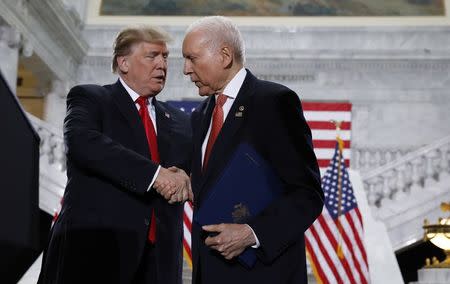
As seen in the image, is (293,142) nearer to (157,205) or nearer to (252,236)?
(252,236)

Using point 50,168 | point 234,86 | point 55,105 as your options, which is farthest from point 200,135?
point 55,105

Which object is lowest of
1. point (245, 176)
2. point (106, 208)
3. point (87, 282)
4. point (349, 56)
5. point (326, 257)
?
point (326, 257)

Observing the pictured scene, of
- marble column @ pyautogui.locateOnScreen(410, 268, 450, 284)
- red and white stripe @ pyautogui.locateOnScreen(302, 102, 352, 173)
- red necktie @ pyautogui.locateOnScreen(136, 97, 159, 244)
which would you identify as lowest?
marble column @ pyautogui.locateOnScreen(410, 268, 450, 284)

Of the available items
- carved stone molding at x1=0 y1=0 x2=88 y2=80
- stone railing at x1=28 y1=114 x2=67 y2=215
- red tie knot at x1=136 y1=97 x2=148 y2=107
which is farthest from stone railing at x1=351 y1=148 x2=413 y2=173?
red tie knot at x1=136 y1=97 x2=148 y2=107

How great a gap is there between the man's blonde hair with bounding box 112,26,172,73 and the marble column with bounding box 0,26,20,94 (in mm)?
11690

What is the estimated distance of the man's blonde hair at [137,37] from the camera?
3.74 meters

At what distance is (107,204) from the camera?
11.6ft

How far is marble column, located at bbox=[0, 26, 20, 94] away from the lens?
1510 cm

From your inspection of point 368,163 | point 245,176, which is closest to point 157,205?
point 245,176

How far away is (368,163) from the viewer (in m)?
18.0

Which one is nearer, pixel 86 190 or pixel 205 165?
pixel 205 165

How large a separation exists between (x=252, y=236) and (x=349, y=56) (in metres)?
15.8

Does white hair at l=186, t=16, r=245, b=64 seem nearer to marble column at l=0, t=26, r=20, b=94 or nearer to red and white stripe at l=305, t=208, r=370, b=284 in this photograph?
red and white stripe at l=305, t=208, r=370, b=284

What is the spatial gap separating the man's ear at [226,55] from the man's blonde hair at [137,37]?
59cm
